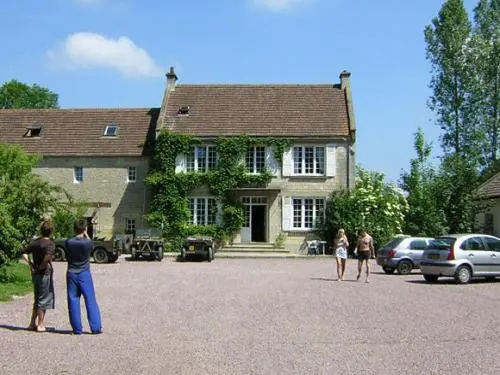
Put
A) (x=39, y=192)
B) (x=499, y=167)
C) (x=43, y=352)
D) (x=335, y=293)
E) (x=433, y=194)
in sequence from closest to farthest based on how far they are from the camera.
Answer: (x=43, y=352)
(x=335, y=293)
(x=39, y=192)
(x=433, y=194)
(x=499, y=167)

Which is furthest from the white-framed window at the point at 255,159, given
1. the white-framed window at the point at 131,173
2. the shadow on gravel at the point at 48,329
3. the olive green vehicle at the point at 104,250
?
the shadow on gravel at the point at 48,329

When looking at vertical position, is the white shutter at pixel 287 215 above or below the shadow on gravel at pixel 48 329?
above

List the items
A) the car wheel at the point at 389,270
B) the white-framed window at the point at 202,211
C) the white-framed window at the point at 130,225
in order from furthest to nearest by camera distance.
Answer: the white-framed window at the point at 130,225, the white-framed window at the point at 202,211, the car wheel at the point at 389,270

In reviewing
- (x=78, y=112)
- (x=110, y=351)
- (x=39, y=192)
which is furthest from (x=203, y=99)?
(x=110, y=351)

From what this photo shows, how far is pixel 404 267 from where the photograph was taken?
2459cm

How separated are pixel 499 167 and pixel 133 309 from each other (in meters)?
36.8

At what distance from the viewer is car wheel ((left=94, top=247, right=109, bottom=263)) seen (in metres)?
28.5

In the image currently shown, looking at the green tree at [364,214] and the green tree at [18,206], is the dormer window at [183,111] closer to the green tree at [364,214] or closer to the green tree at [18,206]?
the green tree at [364,214]

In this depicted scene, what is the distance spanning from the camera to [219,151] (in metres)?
37.1

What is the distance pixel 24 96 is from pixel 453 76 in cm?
4421

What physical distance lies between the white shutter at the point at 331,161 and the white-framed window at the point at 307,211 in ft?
5.33

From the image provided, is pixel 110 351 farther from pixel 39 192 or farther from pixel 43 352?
pixel 39 192

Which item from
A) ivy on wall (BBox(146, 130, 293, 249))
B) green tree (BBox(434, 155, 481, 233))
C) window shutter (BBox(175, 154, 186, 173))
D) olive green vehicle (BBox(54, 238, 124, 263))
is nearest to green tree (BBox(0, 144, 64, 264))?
olive green vehicle (BBox(54, 238, 124, 263))

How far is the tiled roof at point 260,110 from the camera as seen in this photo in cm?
3741
